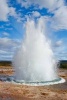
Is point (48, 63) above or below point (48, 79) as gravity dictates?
above

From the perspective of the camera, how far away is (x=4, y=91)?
30516mm

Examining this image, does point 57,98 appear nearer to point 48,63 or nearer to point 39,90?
point 39,90

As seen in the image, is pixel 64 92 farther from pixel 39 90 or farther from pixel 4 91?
pixel 4 91

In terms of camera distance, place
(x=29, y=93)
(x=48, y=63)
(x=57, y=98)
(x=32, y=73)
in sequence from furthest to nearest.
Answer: (x=48, y=63) < (x=32, y=73) < (x=29, y=93) < (x=57, y=98)

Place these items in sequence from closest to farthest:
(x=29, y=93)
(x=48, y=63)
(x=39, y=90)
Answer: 1. (x=29, y=93)
2. (x=39, y=90)
3. (x=48, y=63)

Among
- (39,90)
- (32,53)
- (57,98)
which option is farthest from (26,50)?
(57,98)

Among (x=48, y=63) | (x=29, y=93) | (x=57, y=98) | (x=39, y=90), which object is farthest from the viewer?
(x=48, y=63)

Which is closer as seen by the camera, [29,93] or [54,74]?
[29,93]

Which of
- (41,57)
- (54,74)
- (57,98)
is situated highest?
(41,57)

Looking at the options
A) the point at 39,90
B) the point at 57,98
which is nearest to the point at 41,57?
the point at 39,90

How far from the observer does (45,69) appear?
140 feet

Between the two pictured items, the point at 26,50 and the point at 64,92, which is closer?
the point at 64,92

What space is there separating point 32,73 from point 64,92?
11479mm

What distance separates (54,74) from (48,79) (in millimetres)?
3382
